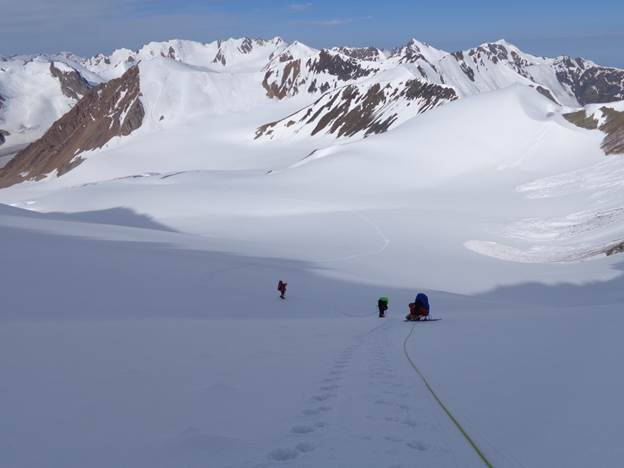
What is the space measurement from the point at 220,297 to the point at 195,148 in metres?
168

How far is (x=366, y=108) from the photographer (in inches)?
5635

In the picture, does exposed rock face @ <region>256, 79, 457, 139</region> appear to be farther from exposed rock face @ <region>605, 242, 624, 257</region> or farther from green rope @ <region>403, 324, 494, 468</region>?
green rope @ <region>403, 324, 494, 468</region>

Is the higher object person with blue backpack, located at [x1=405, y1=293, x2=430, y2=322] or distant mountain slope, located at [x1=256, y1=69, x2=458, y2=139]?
distant mountain slope, located at [x1=256, y1=69, x2=458, y2=139]

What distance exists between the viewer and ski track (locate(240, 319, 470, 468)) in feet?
17.8

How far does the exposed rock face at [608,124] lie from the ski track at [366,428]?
61.8 meters

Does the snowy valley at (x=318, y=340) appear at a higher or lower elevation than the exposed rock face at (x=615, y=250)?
lower

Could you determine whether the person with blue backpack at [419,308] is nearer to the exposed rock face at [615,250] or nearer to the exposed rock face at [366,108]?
the exposed rock face at [615,250]

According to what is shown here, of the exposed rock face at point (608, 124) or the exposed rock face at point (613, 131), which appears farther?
the exposed rock face at point (608, 124)

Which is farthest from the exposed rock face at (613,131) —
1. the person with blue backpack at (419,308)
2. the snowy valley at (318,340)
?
the person with blue backpack at (419,308)

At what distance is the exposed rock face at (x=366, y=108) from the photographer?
130375 millimetres

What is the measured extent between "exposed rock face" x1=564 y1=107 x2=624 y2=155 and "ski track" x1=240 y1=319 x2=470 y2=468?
203 feet

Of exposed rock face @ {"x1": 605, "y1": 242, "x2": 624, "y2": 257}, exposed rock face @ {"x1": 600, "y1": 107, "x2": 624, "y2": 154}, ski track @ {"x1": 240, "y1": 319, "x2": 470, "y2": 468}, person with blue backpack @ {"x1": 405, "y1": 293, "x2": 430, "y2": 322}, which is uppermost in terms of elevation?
exposed rock face @ {"x1": 600, "y1": 107, "x2": 624, "y2": 154}

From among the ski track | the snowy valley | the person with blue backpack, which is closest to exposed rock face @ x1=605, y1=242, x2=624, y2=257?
the snowy valley

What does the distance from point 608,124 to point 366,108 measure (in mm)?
75769
